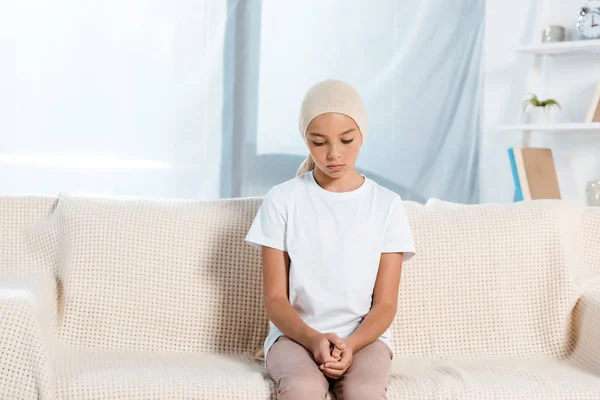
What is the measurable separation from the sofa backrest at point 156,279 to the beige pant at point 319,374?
31cm

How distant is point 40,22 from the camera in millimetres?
2916

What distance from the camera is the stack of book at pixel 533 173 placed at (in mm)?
3289

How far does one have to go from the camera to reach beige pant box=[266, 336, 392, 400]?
148 centimetres

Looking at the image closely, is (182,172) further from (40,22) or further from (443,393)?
(443,393)

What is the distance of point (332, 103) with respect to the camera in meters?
1.69

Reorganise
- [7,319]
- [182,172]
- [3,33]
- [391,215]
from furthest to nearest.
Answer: [182,172] → [3,33] → [391,215] → [7,319]

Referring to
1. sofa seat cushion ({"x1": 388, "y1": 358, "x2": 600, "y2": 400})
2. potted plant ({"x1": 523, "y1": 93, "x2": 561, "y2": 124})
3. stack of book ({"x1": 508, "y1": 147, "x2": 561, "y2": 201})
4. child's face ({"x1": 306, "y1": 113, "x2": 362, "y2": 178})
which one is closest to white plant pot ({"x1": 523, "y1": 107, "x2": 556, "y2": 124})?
potted plant ({"x1": 523, "y1": 93, "x2": 561, "y2": 124})

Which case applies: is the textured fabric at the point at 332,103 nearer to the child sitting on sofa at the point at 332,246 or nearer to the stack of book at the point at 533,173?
the child sitting on sofa at the point at 332,246

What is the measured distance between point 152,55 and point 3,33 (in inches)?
21.8

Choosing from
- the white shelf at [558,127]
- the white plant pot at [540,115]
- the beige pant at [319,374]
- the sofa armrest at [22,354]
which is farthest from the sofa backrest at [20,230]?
the white plant pot at [540,115]

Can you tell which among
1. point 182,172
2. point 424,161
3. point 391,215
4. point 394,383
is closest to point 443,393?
point 394,383

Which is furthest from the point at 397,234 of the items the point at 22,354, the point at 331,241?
the point at 22,354

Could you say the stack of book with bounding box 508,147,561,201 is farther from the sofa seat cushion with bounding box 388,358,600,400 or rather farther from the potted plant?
the sofa seat cushion with bounding box 388,358,600,400

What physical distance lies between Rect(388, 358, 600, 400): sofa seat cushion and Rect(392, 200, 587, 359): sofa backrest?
0.15m
